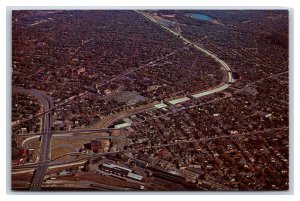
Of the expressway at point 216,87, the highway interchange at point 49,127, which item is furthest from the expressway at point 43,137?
the expressway at point 216,87

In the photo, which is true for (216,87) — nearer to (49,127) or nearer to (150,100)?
(150,100)

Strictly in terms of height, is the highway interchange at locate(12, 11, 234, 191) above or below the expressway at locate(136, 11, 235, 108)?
below

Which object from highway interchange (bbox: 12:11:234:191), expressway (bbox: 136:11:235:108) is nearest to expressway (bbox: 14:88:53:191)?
highway interchange (bbox: 12:11:234:191)

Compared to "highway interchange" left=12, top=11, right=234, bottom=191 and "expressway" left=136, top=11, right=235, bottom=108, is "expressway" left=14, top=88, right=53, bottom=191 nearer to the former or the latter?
"highway interchange" left=12, top=11, right=234, bottom=191

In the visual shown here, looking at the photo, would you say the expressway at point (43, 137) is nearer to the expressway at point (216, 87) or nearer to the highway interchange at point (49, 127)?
the highway interchange at point (49, 127)

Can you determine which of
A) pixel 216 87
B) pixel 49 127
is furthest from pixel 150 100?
pixel 49 127
